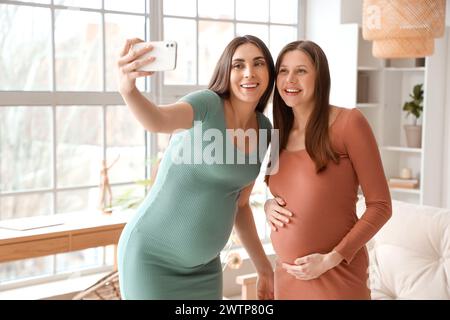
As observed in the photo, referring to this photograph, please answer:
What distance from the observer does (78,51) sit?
4129 mm

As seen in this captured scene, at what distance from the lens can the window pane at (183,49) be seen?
4598mm

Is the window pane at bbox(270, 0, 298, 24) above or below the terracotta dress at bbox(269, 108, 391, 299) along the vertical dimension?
above

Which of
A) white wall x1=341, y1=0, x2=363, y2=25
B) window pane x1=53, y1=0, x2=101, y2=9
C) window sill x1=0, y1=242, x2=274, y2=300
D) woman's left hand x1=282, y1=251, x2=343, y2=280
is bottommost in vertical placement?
window sill x1=0, y1=242, x2=274, y2=300

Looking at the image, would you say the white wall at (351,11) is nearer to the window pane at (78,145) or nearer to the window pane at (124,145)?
the window pane at (124,145)

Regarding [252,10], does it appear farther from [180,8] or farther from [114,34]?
[114,34]

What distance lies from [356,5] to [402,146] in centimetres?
135

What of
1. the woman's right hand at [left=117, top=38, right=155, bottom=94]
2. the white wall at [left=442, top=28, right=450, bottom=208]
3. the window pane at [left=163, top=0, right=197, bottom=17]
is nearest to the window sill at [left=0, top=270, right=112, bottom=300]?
the window pane at [left=163, top=0, right=197, bottom=17]

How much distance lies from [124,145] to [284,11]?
1.88 metres

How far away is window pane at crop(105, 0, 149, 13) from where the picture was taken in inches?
166

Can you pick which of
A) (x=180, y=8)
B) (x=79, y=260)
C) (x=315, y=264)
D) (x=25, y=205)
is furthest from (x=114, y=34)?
(x=315, y=264)

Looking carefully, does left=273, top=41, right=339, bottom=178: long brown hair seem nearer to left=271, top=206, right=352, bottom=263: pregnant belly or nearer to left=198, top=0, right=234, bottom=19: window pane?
left=271, top=206, right=352, bottom=263: pregnant belly

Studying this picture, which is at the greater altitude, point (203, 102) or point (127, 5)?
point (127, 5)

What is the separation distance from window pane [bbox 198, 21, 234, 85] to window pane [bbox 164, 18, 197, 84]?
0.06 metres

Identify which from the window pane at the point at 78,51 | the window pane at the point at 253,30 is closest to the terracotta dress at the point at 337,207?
the window pane at the point at 78,51
